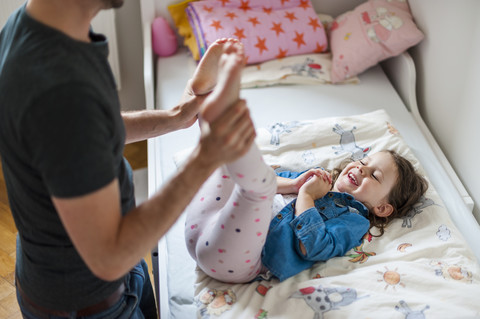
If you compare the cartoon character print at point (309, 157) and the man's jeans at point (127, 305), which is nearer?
the man's jeans at point (127, 305)

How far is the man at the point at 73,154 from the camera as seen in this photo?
732 millimetres

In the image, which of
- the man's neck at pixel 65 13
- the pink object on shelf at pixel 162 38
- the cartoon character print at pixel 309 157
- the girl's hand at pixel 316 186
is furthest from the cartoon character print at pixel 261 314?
the pink object on shelf at pixel 162 38

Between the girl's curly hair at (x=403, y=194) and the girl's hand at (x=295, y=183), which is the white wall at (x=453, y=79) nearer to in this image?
the girl's curly hair at (x=403, y=194)

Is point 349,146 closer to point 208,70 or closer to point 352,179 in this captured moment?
point 352,179

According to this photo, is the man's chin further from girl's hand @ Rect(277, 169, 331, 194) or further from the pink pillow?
the pink pillow

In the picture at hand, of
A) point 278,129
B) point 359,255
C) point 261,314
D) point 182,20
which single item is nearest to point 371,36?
point 278,129

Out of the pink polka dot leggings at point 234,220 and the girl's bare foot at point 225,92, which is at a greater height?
the girl's bare foot at point 225,92

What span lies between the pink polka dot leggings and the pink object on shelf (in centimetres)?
114

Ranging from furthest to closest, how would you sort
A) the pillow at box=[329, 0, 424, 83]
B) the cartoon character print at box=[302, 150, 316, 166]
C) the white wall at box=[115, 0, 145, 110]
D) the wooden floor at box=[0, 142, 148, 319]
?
the white wall at box=[115, 0, 145, 110] < the pillow at box=[329, 0, 424, 83] < the wooden floor at box=[0, 142, 148, 319] < the cartoon character print at box=[302, 150, 316, 166]

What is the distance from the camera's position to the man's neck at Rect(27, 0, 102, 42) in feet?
2.60

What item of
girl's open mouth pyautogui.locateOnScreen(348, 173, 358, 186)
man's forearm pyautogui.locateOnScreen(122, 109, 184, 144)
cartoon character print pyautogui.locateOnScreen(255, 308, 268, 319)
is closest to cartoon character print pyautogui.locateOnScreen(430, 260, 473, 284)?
girl's open mouth pyautogui.locateOnScreen(348, 173, 358, 186)

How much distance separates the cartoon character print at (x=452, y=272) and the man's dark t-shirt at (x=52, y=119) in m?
0.89

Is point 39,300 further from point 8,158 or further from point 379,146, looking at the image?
point 379,146

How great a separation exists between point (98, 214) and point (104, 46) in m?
0.29
